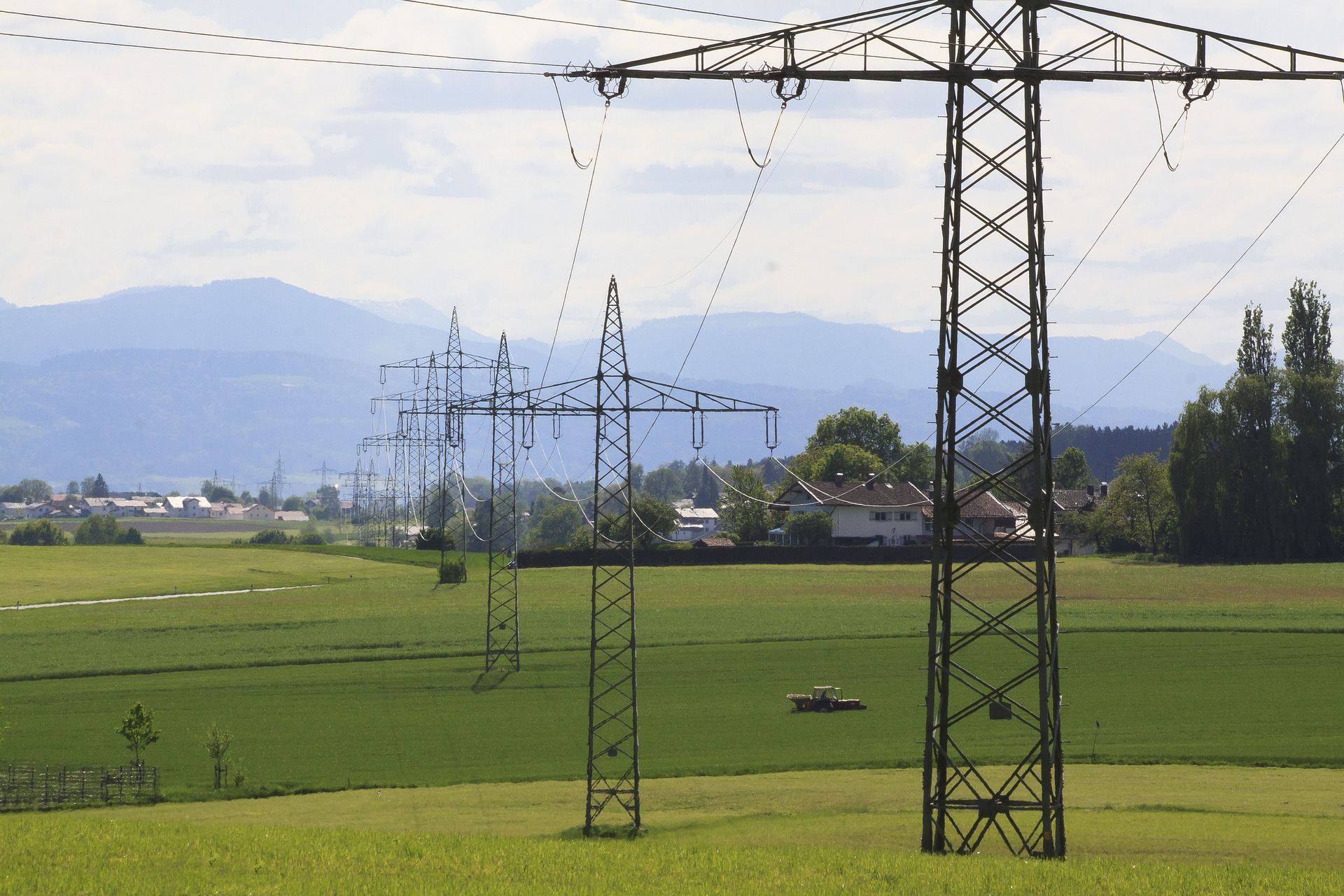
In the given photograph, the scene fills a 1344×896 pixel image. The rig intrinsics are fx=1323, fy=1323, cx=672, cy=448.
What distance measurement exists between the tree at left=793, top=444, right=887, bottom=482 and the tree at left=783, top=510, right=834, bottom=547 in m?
17.7

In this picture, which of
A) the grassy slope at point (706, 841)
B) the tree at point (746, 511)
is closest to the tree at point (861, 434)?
the tree at point (746, 511)

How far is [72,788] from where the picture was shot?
39.2 metres

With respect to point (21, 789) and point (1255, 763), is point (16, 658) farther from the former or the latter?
point (1255, 763)

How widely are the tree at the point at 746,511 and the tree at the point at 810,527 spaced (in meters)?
5.98

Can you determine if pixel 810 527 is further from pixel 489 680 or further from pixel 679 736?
pixel 679 736

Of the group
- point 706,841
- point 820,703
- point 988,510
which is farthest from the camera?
point 988,510

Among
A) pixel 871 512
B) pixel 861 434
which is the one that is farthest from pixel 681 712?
pixel 861 434

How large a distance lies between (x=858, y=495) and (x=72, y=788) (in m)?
118

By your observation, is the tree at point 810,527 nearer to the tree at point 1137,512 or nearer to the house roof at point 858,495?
the house roof at point 858,495

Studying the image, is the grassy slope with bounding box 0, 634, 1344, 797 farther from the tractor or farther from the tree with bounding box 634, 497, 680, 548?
the tree with bounding box 634, 497, 680, 548

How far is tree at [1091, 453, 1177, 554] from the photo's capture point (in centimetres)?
14000

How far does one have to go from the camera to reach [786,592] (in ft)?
317

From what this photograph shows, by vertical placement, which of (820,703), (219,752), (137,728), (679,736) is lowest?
(679,736)

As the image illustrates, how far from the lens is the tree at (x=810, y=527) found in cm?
14338
